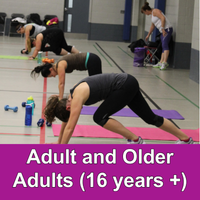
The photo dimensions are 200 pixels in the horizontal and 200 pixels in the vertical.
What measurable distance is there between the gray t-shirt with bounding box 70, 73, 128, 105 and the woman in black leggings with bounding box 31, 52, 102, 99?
1.39m

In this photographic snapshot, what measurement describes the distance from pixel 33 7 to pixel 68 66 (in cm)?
1052

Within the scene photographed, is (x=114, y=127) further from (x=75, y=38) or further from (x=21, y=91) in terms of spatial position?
(x=75, y=38)

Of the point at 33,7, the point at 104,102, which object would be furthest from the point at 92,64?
the point at 33,7

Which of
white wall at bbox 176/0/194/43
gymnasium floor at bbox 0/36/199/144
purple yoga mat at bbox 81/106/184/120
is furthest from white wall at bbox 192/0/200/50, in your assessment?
purple yoga mat at bbox 81/106/184/120

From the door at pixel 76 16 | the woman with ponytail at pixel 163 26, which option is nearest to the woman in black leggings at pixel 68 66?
the woman with ponytail at pixel 163 26

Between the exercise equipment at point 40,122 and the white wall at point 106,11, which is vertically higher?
the white wall at point 106,11

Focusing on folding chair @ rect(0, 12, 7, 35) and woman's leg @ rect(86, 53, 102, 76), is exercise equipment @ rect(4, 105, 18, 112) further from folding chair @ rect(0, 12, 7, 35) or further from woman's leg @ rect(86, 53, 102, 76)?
folding chair @ rect(0, 12, 7, 35)

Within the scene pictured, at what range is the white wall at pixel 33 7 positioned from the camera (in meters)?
14.3

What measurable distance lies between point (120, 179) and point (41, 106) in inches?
115

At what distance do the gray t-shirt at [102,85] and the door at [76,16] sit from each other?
483 inches

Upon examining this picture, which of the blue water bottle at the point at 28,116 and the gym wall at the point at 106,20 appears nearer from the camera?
the blue water bottle at the point at 28,116

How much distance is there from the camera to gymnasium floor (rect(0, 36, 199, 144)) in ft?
13.4

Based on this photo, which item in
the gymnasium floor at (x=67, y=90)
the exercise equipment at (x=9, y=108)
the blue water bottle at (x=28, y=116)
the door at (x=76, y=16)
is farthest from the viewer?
the door at (x=76, y=16)

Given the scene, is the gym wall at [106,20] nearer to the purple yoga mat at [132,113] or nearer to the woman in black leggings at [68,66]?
the purple yoga mat at [132,113]
